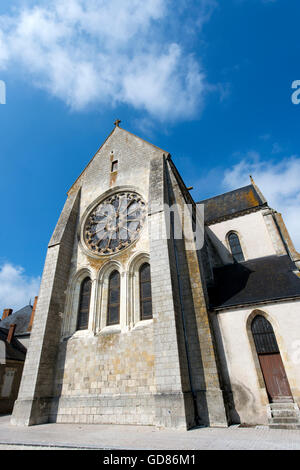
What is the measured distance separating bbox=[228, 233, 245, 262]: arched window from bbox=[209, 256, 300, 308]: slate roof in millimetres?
4777

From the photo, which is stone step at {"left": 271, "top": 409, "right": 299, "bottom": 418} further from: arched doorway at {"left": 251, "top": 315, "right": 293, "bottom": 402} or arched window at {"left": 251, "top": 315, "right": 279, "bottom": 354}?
arched window at {"left": 251, "top": 315, "right": 279, "bottom": 354}

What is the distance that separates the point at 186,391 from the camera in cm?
734

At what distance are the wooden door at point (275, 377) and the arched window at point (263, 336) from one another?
0.60 ft

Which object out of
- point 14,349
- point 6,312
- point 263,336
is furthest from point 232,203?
point 6,312

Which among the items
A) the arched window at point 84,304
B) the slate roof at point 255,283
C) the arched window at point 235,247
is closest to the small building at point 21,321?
the arched window at point 84,304

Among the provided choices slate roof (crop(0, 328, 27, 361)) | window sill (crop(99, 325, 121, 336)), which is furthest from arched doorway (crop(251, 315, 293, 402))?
slate roof (crop(0, 328, 27, 361))

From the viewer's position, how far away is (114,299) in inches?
419

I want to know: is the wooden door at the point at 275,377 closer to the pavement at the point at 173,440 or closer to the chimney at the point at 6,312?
the pavement at the point at 173,440

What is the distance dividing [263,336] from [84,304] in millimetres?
7152

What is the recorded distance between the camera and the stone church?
776 cm

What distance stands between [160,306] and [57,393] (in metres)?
5.29

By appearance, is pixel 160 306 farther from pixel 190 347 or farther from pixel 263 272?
pixel 263 272

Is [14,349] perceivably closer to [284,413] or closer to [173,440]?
[173,440]
